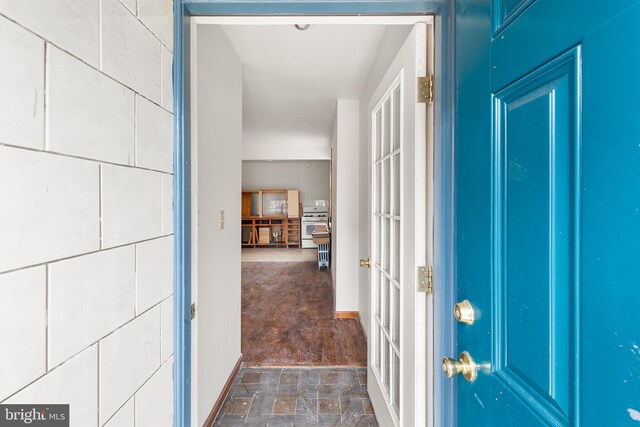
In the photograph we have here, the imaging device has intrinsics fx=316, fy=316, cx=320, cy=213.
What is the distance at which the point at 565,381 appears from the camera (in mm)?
495

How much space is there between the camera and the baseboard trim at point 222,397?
1757 millimetres

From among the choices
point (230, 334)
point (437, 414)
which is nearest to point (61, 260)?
point (437, 414)

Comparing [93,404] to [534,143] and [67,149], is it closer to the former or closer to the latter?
[67,149]

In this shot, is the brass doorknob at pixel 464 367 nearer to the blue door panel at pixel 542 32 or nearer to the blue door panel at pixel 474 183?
the blue door panel at pixel 474 183

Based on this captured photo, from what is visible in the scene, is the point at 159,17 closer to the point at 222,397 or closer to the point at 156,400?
the point at 156,400

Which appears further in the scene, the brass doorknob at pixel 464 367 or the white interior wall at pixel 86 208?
the brass doorknob at pixel 464 367

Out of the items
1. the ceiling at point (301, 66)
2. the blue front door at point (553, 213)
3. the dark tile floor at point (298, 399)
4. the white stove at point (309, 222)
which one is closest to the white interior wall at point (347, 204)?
the ceiling at point (301, 66)

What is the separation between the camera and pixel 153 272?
868 mm

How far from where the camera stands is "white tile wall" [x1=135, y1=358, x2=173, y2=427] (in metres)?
0.82

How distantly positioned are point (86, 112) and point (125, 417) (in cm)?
69

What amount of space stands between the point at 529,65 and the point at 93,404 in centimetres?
107

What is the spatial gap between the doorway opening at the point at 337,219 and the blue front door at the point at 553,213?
0.42 m

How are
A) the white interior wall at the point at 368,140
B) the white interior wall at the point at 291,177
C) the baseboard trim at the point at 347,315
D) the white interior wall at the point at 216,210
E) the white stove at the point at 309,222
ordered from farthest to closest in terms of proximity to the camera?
the white interior wall at the point at 291,177
the white stove at the point at 309,222
the baseboard trim at the point at 347,315
the white interior wall at the point at 368,140
the white interior wall at the point at 216,210

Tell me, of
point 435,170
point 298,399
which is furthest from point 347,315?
point 435,170
